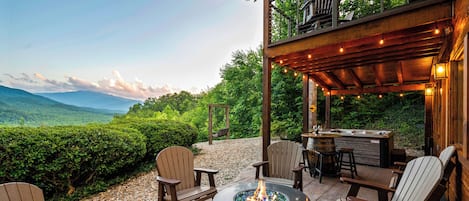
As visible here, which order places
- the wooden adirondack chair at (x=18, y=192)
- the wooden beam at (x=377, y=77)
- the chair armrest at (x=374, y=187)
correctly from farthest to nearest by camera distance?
the wooden beam at (x=377, y=77) → the chair armrest at (x=374, y=187) → the wooden adirondack chair at (x=18, y=192)

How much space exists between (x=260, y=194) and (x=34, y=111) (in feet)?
22.3

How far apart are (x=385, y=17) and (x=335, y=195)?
279 centimetres

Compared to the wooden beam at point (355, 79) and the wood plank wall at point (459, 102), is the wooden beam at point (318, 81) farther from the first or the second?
the wood plank wall at point (459, 102)

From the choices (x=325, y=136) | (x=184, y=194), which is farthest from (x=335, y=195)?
(x=184, y=194)

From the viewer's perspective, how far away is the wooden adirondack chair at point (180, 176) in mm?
2510

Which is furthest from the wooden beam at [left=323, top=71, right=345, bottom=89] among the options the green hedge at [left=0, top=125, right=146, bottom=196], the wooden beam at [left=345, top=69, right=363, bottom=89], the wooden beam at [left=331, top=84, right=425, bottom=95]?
the green hedge at [left=0, top=125, right=146, bottom=196]

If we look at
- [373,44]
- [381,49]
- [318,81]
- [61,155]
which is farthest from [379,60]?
[61,155]

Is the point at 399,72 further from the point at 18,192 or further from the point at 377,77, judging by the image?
the point at 18,192

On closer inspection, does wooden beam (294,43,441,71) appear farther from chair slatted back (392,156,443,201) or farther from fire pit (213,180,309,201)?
fire pit (213,180,309,201)

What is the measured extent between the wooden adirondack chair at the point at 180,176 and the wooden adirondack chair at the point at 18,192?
39.6 inches

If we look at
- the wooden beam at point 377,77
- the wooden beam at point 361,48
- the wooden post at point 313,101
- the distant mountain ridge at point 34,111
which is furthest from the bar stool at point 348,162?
the distant mountain ridge at point 34,111

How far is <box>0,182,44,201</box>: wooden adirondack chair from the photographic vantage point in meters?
1.56

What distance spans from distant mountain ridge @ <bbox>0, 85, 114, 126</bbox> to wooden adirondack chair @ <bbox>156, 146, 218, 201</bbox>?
11.4 feet

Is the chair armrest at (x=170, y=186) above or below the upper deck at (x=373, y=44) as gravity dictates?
below
